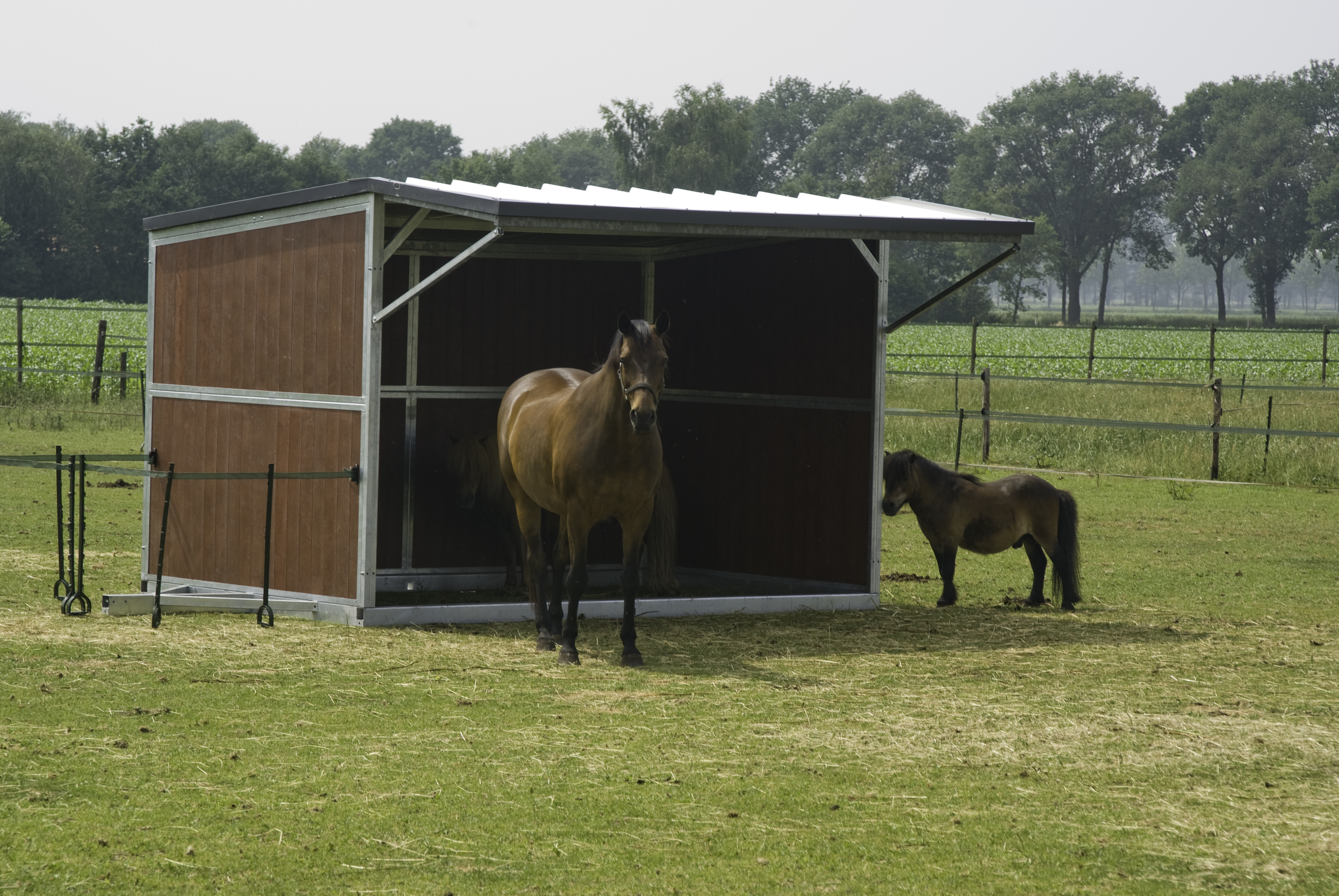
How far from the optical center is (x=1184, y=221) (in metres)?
91.3

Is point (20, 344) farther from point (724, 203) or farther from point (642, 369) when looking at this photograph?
point (642, 369)

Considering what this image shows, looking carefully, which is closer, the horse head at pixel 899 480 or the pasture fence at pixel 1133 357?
the horse head at pixel 899 480

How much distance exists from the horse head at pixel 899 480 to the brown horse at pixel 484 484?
2.61 meters

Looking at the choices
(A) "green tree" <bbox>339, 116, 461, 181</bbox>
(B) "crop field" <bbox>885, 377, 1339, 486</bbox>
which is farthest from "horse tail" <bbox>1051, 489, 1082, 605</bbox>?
(A) "green tree" <bbox>339, 116, 461, 181</bbox>

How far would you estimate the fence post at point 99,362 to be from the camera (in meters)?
22.7

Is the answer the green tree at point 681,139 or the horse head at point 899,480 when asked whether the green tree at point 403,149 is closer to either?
the green tree at point 681,139

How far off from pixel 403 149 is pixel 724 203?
487ft

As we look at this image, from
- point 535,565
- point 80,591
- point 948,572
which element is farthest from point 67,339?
point 948,572

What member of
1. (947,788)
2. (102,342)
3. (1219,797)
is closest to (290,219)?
(947,788)

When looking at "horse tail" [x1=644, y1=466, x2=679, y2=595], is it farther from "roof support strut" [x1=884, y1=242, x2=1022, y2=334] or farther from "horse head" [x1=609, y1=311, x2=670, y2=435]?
"horse head" [x1=609, y1=311, x2=670, y2=435]

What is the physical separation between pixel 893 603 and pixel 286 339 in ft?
15.1

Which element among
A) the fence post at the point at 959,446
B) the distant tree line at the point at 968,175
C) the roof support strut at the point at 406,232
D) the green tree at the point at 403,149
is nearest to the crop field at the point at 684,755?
the roof support strut at the point at 406,232

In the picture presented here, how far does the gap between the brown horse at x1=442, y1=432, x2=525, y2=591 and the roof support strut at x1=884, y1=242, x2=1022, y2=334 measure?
9.59 ft

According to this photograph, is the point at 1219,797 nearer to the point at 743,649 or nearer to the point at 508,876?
the point at 508,876
